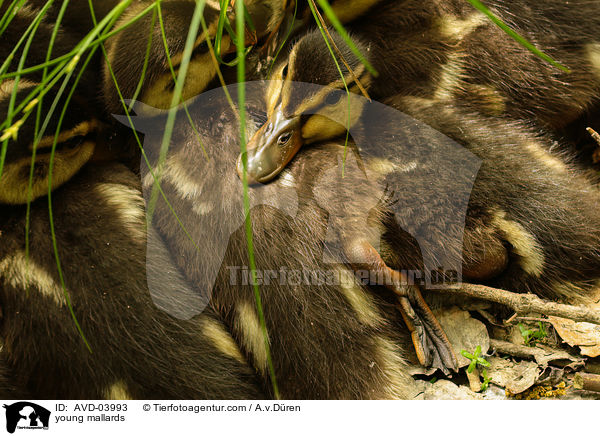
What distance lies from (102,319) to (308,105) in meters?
0.56

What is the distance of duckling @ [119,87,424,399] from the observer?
3.22 feet

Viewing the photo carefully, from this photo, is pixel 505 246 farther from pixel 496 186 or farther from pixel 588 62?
pixel 588 62

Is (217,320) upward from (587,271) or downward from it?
downward

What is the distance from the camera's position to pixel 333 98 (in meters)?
1.00

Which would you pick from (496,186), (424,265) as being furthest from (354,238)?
(496,186)

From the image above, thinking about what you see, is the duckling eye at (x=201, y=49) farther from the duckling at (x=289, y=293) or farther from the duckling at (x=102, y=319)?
the duckling at (x=102, y=319)

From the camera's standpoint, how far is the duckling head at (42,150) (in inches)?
35.8

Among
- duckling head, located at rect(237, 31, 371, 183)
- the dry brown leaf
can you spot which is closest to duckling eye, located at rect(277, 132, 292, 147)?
duckling head, located at rect(237, 31, 371, 183)

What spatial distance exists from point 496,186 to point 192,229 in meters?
0.58

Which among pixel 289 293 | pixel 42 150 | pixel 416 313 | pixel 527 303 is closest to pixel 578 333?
pixel 527 303

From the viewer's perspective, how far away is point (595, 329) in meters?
0.95

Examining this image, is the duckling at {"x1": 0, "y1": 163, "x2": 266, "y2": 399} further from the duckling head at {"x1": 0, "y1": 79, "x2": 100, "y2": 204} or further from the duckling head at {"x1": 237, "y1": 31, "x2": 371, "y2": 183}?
the duckling head at {"x1": 237, "y1": 31, "x2": 371, "y2": 183}

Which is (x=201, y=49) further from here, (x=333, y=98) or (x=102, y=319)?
(x=102, y=319)
